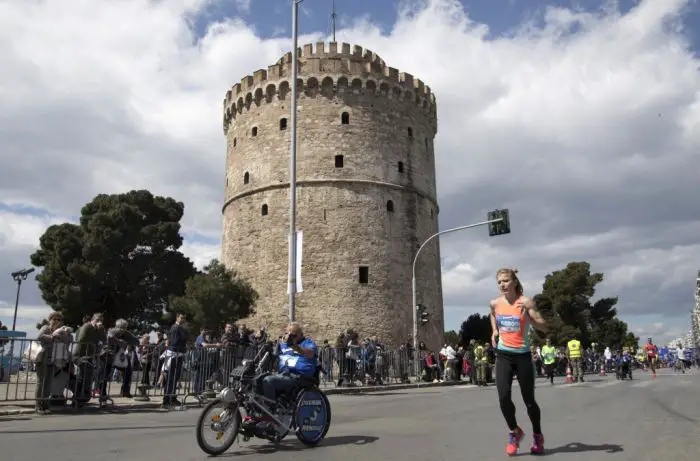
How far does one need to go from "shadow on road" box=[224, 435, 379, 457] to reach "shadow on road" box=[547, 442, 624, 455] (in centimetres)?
184

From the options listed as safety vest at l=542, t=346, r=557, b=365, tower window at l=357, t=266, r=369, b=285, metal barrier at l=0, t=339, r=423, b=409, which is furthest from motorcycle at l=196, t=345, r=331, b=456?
tower window at l=357, t=266, r=369, b=285

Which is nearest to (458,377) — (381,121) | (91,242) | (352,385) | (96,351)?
(352,385)

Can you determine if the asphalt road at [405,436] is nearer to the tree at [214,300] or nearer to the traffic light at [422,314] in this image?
A: the traffic light at [422,314]

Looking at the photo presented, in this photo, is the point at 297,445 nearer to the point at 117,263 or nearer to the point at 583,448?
the point at 583,448

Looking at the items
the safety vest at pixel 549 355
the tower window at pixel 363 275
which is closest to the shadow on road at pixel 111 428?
the safety vest at pixel 549 355

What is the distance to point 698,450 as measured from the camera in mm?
5176

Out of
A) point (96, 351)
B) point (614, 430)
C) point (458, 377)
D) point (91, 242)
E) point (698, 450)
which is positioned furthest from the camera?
point (91, 242)

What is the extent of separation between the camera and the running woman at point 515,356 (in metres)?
5.16

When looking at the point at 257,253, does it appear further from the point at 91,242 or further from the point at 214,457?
the point at 214,457

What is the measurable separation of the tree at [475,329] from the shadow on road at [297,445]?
166 ft

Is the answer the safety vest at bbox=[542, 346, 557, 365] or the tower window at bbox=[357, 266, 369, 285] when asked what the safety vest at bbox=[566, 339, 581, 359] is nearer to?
the safety vest at bbox=[542, 346, 557, 365]

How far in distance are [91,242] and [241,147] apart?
30.1 feet

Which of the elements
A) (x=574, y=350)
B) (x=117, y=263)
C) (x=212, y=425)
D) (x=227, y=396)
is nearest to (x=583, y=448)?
(x=227, y=396)

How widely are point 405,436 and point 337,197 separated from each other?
22288 mm
